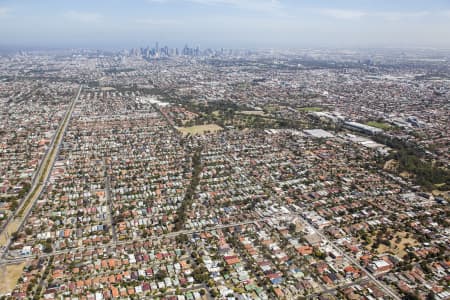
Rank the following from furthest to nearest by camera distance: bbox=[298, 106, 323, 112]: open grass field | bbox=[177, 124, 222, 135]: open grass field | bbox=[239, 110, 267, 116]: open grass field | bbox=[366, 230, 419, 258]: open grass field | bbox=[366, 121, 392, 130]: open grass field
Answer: bbox=[298, 106, 323, 112]: open grass field → bbox=[239, 110, 267, 116]: open grass field → bbox=[366, 121, 392, 130]: open grass field → bbox=[177, 124, 222, 135]: open grass field → bbox=[366, 230, 419, 258]: open grass field

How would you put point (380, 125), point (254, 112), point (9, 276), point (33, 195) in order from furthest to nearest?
point (254, 112) → point (380, 125) → point (33, 195) → point (9, 276)

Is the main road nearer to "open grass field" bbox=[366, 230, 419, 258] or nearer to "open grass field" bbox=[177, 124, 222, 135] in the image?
"open grass field" bbox=[177, 124, 222, 135]

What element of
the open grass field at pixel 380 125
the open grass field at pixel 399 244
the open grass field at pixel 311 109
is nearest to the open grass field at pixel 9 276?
the open grass field at pixel 399 244

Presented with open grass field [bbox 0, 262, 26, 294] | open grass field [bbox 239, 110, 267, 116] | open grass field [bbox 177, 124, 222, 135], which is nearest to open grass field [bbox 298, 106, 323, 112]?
open grass field [bbox 239, 110, 267, 116]

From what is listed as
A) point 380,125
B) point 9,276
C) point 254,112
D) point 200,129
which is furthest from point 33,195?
point 380,125

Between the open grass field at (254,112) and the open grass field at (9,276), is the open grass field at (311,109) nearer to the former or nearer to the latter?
the open grass field at (254,112)

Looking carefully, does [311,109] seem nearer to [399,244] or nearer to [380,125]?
[380,125]

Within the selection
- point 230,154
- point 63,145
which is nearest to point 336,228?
point 230,154
